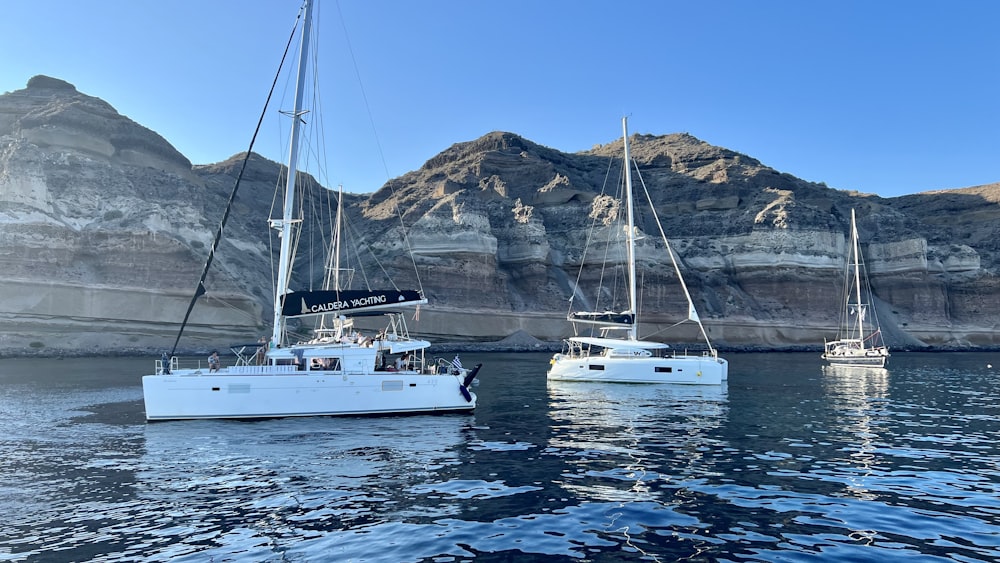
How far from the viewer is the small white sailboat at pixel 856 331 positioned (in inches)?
2129

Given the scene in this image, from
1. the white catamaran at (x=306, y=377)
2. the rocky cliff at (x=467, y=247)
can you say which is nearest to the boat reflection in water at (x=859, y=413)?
the white catamaran at (x=306, y=377)

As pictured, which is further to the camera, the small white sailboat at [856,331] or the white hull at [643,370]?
the small white sailboat at [856,331]

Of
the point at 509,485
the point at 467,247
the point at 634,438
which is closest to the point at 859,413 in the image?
the point at 634,438

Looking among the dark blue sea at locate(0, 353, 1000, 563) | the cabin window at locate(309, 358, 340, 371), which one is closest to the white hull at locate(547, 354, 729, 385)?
the dark blue sea at locate(0, 353, 1000, 563)

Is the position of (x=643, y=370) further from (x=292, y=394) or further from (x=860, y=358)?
(x=860, y=358)

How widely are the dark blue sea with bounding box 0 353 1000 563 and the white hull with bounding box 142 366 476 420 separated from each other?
657mm

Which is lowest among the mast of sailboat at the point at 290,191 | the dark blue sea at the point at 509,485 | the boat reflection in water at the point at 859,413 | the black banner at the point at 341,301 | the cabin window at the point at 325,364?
the boat reflection in water at the point at 859,413

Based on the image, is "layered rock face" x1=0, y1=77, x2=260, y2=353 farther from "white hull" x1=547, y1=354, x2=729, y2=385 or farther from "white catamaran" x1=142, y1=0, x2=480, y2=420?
"white catamaran" x1=142, y1=0, x2=480, y2=420

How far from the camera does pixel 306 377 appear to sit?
23.7 metres

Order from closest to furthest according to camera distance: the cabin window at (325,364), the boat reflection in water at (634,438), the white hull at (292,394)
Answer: the boat reflection in water at (634,438), the white hull at (292,394), the cabin window at (325,364)

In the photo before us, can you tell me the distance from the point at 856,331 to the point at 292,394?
80126 millimetres

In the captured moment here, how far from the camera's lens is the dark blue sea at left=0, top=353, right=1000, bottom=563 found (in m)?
10.3

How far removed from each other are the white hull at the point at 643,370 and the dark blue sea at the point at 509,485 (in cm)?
992

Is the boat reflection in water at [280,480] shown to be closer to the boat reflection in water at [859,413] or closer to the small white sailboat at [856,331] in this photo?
the boat reflection in water at [859,413]
